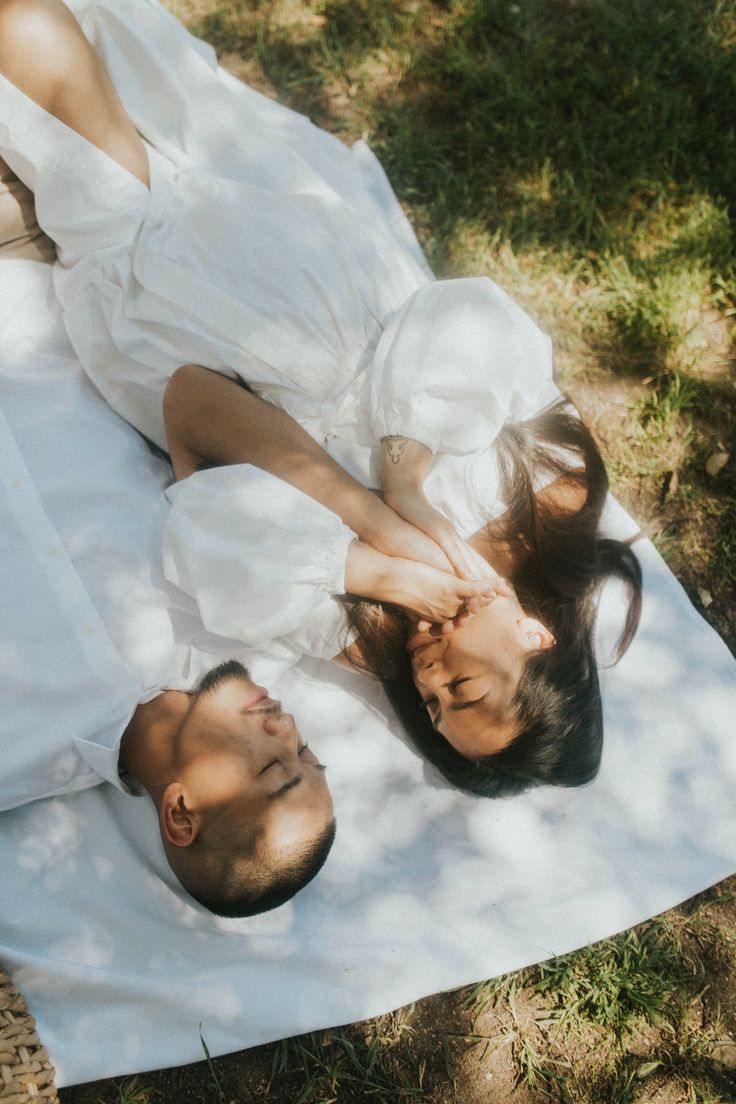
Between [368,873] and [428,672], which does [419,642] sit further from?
[368,873]

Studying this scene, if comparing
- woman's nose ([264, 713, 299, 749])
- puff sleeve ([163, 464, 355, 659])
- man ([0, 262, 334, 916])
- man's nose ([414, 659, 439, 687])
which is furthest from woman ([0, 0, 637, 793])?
woman's nose ([264, 713, 299, 749])

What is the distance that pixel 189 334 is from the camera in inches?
106

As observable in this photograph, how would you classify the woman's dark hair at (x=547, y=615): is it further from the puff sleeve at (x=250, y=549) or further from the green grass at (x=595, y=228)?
the green grass at (x=595, y=228)

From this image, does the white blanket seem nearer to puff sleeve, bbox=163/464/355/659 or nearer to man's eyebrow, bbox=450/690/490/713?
puff sleeve, bbox=163/464/355/659

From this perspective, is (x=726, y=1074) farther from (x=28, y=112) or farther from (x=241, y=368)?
(x=28, y=112)

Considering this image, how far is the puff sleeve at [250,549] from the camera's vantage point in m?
2.48

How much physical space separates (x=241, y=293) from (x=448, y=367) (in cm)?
66

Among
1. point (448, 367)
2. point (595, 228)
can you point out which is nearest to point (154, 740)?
point (448, 367)

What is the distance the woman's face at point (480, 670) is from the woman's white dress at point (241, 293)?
363mm

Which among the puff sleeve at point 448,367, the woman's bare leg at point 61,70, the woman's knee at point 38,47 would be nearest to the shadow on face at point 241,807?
the puff sleeve at point 448,367

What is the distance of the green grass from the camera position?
2.77 metres

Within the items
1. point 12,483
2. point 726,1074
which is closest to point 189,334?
point 12,483

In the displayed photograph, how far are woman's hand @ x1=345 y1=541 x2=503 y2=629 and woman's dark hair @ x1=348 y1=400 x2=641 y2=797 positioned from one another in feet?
0.54

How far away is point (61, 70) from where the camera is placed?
262 centimetres
